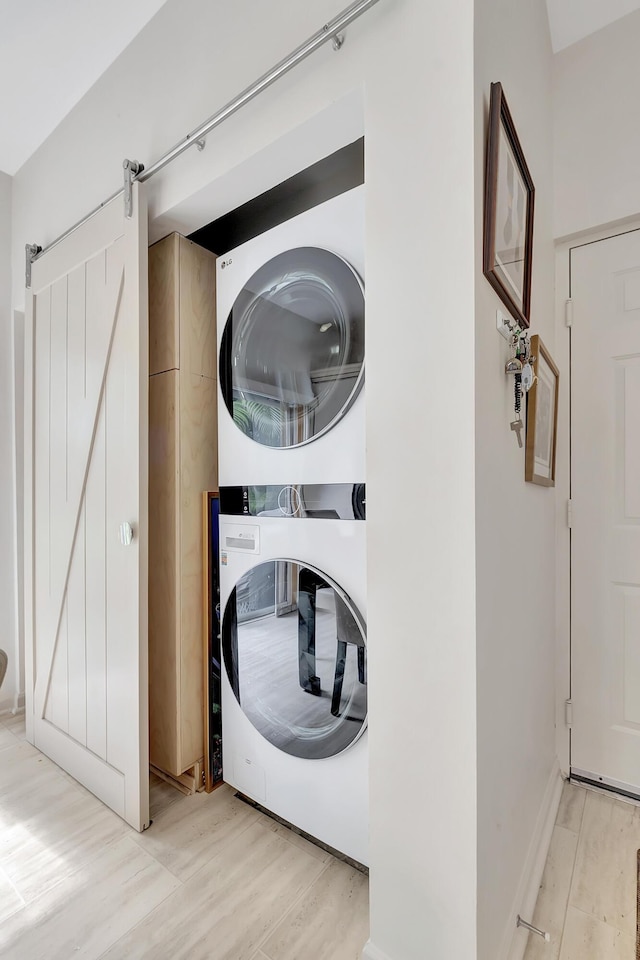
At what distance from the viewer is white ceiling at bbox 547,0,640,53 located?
4.99ft

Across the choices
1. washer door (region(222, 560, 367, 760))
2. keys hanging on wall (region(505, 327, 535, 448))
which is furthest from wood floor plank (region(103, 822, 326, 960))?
keys hanging on wall (region(505, 327, 535, 448))

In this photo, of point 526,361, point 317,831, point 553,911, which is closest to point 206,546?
point 317,831

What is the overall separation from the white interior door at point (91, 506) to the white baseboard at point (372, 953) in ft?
2.72

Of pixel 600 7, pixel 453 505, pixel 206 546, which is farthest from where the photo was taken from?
pixel 206 546

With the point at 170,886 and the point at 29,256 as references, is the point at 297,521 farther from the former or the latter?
the point at 29,256

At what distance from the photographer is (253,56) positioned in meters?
1.25

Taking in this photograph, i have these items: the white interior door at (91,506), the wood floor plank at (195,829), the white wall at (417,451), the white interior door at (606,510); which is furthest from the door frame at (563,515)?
the white interior door at (91,506)

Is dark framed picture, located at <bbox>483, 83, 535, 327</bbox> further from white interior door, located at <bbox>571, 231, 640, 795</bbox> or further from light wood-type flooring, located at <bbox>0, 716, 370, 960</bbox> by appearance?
light wood-type flooring, located at <bbox>0, 716, 370, 960</bbox>

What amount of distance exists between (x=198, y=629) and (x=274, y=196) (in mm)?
1594

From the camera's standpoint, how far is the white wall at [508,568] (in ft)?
2.94

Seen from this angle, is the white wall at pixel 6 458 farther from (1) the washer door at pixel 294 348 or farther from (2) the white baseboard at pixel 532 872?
(2) the white baseboard at pixel 532 872

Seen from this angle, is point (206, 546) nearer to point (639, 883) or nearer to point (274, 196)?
point (274, 196)

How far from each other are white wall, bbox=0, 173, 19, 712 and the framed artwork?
2.51 meters

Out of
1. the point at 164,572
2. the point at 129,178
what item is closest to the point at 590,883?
the point at 164,572
